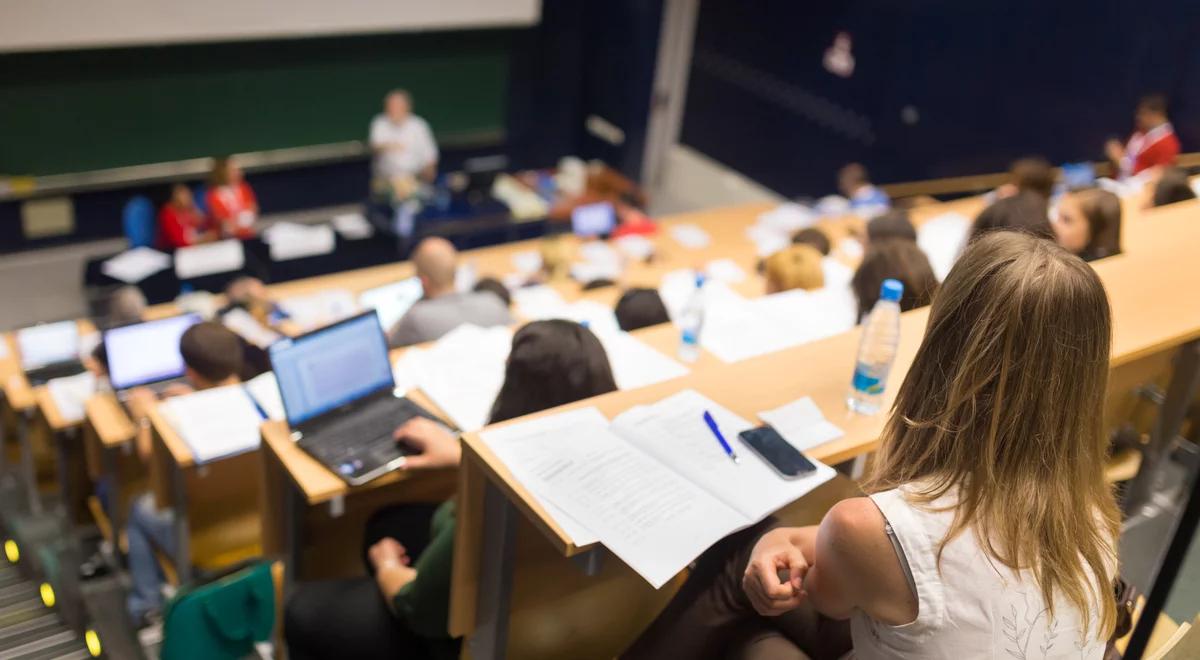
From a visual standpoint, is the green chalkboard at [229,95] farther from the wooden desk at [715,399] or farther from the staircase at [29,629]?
the wooden desk at [715,399]

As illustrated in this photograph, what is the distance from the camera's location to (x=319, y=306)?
5.85 meters

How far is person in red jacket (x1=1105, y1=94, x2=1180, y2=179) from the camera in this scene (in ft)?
19.6

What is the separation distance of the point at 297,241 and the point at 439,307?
362 centimetres

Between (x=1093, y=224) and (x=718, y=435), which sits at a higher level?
(x=1093, y=224)

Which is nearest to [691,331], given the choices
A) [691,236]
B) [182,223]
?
Result: [691,236]

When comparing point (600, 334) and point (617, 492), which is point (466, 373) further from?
point (617, 492)

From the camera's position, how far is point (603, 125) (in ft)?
32.2

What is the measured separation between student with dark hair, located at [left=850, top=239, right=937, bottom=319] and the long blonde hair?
1.50 meters

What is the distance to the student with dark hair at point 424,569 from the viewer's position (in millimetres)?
2277

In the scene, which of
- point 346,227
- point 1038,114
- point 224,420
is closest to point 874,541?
point 224,420

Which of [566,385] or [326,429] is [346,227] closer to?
[326,429]

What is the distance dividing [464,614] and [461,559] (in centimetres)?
13

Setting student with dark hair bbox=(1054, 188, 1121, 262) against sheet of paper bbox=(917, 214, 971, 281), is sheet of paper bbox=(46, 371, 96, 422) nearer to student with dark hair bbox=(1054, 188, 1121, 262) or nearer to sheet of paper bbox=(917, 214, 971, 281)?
sheet of paper bbox=(917, 214, 971, 281)

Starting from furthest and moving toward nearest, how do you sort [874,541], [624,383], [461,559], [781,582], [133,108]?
[133,108]
[624,383]
[461,559]
[781,582]
[874,541]
